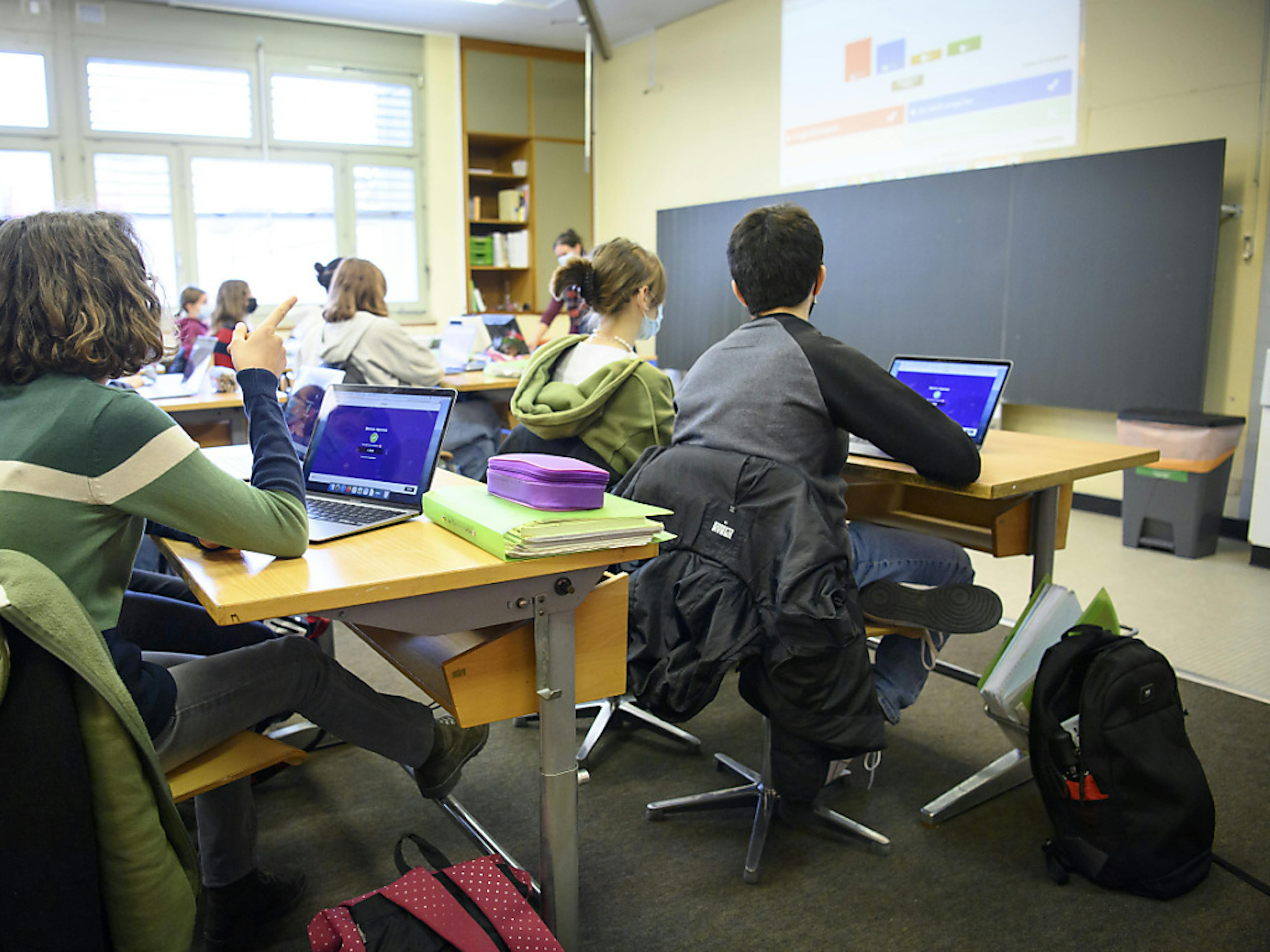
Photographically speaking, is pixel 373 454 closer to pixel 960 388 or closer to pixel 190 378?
pixel 960 388

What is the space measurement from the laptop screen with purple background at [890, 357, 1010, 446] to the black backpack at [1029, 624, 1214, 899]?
58 cm

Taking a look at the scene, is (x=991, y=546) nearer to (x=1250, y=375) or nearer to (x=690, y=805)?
(x=690, y=805)

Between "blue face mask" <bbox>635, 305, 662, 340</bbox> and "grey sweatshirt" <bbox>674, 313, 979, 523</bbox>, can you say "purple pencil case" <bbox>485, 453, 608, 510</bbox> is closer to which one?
"grey sweatshirt" <bbox>674, 313, 979, 523</bbox>

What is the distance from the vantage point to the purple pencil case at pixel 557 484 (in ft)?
4.43

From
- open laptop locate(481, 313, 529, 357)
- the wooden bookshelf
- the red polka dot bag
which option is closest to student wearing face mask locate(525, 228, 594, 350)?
open laptop locate(481, 313, 529, 357)

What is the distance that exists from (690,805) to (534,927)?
2.65ft

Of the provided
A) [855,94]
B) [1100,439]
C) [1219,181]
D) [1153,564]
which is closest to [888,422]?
[1153,564]

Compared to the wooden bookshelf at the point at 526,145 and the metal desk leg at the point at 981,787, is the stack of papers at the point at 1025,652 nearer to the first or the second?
the metal desk leg at the point at 981,787

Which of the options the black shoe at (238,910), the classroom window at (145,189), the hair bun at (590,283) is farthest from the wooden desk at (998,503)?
the classroom window at (145,189)

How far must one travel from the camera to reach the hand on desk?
1464 millimetres

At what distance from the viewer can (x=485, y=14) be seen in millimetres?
→ 6922

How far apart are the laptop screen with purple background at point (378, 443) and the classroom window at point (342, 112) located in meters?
6.14

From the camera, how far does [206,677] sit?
4.43 feet

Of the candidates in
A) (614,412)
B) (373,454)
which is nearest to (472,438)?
(614,412)
